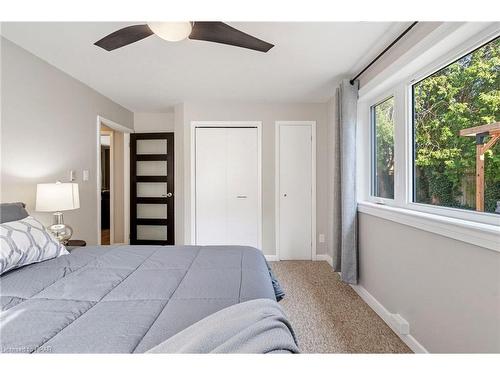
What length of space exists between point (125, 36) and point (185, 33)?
1.40 feet

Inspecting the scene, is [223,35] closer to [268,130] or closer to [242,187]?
[268,130]

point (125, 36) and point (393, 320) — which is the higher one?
point (125, 36)

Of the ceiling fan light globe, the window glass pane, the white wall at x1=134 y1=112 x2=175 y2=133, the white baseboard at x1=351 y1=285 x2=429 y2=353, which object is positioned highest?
the white wall at x1=134 y1=112 x2=175 y2=133

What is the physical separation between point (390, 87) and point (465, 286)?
1.69m

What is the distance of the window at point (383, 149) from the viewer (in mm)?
2244

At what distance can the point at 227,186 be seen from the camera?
3.57 m

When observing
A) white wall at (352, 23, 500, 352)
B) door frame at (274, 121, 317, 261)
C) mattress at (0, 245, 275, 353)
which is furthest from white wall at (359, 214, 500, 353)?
door frame at (274, 121, 317, 261)

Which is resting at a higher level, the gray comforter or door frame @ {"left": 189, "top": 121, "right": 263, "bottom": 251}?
door frame @ {"left": 189, "top": 121, "right": 263, "bottom": 251}

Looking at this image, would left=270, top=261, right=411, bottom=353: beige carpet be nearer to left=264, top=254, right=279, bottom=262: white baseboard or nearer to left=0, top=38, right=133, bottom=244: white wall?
left=264, top=254, right=279, bottom=262: white baseboard

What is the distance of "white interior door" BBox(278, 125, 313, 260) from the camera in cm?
353

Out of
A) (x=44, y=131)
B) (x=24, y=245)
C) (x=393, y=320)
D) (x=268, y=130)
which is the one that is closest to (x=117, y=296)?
(x=24, y=245)

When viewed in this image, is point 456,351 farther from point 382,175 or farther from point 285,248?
point 285,248

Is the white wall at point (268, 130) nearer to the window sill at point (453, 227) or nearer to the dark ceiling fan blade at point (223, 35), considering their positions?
the window sill at point (453, 227)

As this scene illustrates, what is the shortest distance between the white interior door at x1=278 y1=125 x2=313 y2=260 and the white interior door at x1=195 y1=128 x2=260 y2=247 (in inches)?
14.9
